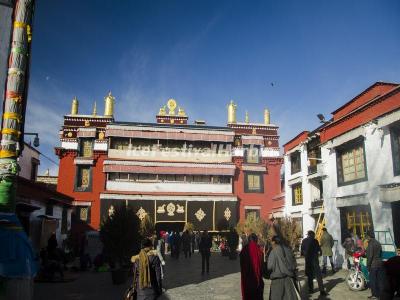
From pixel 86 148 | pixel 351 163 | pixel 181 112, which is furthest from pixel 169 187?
pixel 351 163

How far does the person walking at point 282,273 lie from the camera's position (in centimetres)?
648

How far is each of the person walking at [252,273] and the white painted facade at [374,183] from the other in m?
8.61

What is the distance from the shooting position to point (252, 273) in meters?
6.97

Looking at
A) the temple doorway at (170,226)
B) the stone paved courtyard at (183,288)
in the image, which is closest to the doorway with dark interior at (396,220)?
the stone paved courtyard at (183,288)

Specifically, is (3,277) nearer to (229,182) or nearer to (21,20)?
(21,20)

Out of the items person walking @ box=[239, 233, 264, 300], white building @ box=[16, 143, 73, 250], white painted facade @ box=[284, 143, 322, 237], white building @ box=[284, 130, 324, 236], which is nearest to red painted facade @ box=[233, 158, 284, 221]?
white building @ box=[284, 130, 324, 236]

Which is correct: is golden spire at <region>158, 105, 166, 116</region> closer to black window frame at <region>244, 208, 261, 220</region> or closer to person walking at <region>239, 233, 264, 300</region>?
black window frame at <region>244, 208, 261, 220</region>

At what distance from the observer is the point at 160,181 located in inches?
1378

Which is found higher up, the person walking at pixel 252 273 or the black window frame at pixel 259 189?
the black window frame at pixel 259 189

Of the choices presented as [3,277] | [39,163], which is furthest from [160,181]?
[3,277]

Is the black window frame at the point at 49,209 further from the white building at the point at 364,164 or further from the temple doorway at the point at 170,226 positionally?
the white building at the point at 364,164

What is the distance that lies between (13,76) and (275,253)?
539 centimetres

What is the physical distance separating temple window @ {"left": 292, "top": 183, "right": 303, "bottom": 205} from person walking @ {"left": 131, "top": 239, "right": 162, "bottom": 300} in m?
21.8

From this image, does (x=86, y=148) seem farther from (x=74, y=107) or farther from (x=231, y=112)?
(x=231, y=112)
